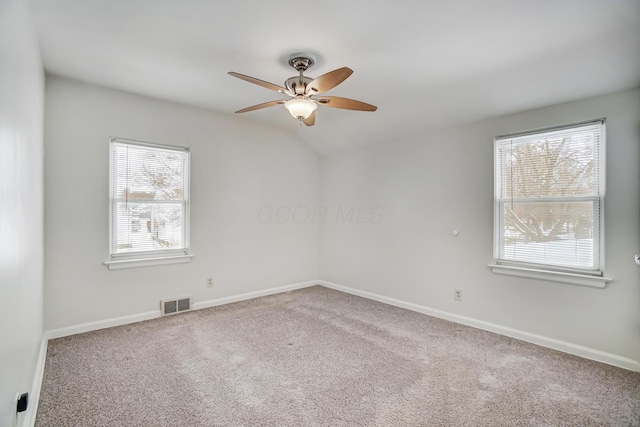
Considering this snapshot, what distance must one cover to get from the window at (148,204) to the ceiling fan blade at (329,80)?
2.23 metres

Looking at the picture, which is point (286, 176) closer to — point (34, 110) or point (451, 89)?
point (451, 89)

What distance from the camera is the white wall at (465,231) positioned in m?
2.64

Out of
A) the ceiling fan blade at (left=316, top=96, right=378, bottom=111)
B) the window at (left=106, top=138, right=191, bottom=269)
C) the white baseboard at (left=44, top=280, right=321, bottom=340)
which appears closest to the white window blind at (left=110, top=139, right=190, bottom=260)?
the window at (left=106, top=138, right=191, bottom=269)

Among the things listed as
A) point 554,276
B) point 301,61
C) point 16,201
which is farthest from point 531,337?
point 16,201

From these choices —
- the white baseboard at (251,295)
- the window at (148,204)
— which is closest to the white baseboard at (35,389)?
the window at (148,204)

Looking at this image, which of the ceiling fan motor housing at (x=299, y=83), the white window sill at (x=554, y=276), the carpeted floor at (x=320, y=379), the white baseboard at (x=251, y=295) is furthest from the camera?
the white baseboard at (x=251, y=295)

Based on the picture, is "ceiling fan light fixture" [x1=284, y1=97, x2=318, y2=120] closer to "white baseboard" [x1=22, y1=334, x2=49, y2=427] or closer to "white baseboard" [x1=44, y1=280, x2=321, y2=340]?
"white baseboard" [x1=22, y1=334, x2=49, y2=427]

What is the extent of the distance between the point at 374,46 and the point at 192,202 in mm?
2761

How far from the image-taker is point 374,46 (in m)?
2.46

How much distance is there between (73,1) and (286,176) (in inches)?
127

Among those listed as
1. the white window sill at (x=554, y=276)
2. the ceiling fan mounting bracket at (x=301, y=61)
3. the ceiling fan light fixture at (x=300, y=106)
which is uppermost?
the ceiling fan mounting bracket at (x=301, y=61)

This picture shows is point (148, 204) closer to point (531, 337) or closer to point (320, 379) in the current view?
point (320, 379)

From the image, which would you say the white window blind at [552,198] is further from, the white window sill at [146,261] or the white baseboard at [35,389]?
the white baseboard at [35,389]

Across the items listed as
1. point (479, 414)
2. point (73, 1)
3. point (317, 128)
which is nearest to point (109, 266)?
point (73, 1)
